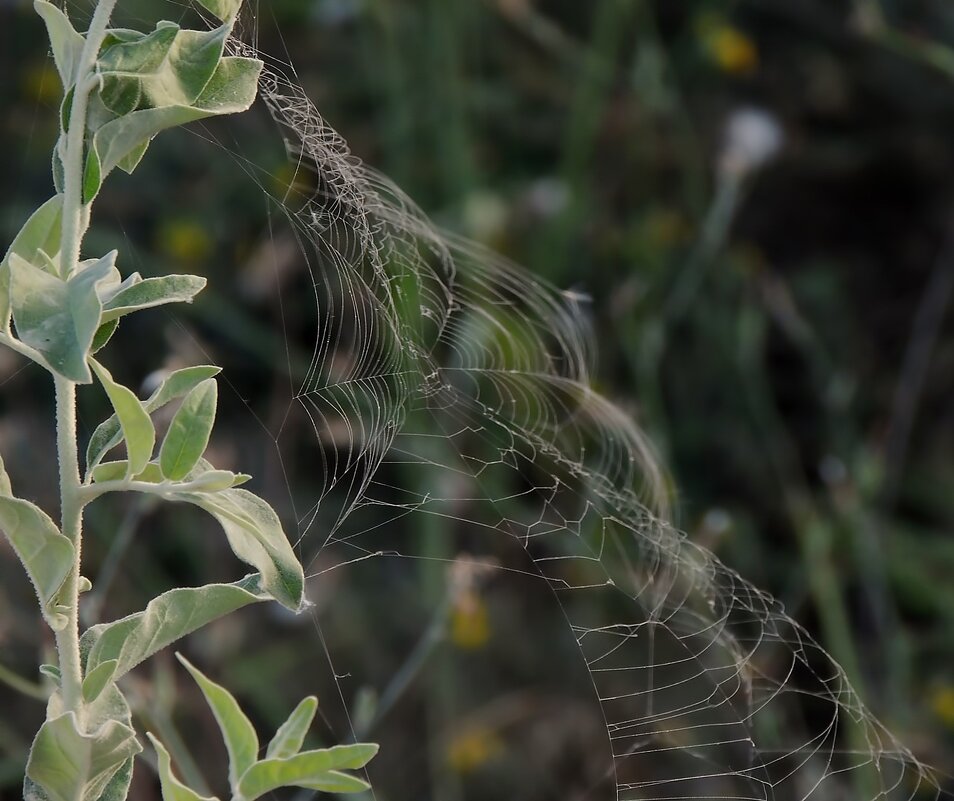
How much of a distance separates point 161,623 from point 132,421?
0.08m

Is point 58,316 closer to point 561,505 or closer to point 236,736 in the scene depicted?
point 236,736

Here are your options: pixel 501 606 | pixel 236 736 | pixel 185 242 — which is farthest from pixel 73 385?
pixel 185 242

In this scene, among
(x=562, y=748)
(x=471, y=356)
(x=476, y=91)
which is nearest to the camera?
(x=471, y=356)

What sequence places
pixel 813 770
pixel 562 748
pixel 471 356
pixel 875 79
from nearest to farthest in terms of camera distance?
pixel 813 770 < pixel 471 356 < pixel 562 748 < pixel 875 79

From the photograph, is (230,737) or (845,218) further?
(845,218)

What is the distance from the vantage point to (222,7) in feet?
1.18

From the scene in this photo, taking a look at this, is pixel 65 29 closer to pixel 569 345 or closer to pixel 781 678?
pixel 569 345

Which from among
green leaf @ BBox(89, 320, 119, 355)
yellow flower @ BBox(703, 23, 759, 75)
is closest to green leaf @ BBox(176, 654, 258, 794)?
green leaf @ BBox(89, 320, 119, 355)

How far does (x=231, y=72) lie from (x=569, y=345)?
0.86m

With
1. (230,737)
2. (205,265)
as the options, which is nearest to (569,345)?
(205,265)

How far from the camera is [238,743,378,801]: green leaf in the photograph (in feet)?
1.21

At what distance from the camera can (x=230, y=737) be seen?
404mm

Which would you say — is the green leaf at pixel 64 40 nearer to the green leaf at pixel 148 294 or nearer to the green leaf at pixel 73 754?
the green leaf at pixel 148 294

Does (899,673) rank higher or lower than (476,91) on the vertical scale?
lower
